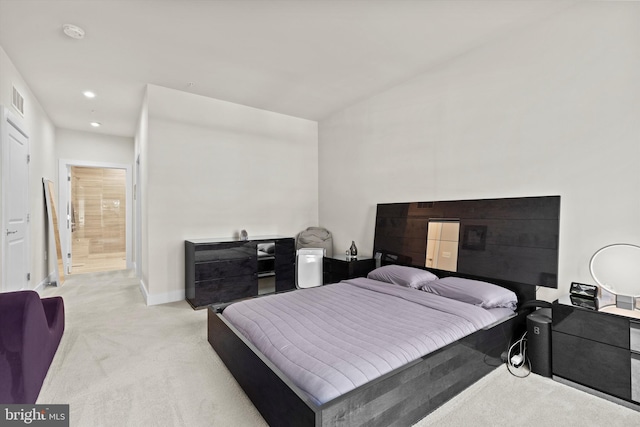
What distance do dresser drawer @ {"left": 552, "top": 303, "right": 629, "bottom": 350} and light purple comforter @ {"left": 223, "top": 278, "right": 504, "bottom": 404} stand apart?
0.39 m

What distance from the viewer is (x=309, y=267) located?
183 inches

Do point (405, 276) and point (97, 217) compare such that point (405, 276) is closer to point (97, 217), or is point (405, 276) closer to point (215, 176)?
point (215, 176)

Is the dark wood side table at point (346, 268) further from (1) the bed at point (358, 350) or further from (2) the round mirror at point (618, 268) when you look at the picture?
(2) the round mirror at point (618, 268)

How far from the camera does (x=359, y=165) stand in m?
4.54

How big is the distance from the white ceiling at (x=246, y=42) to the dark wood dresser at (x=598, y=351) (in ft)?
7.80

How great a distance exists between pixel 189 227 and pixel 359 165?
8.42 feet

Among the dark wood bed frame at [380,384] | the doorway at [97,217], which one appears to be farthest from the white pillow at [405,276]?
the doorway at [97,217]

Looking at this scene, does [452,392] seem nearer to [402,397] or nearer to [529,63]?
[402,397]

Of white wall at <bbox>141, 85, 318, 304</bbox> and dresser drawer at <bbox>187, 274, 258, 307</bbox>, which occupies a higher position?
white wall at <bbox>141, 85, 318, 304</bbox>

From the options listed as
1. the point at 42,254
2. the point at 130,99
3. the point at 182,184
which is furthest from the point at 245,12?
the point at 42,254

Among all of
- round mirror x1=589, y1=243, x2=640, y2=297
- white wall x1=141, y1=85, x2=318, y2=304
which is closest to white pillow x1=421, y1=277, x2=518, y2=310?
round mirror x1=589, y1=243, x2=640, y2=297

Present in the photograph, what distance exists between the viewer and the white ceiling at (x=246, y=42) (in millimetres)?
2445

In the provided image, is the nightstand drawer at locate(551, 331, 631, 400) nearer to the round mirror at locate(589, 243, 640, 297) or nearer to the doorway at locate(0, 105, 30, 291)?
the round mirror at locate(589, 243, 640, 297)

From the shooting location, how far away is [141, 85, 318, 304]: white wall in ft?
13.0
